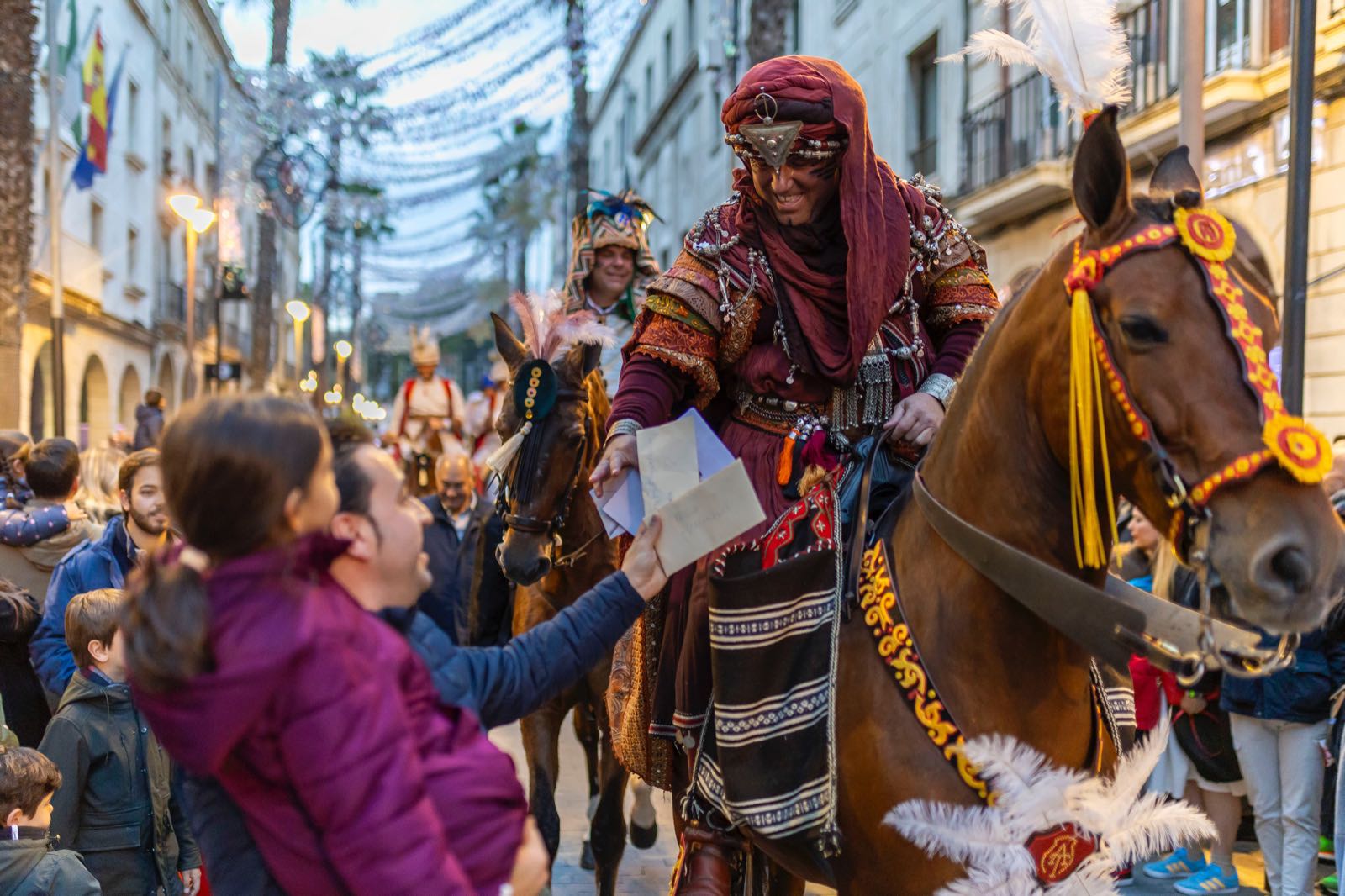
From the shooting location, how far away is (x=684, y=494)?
8.59 ft

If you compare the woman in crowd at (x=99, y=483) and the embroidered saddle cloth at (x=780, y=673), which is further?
the woman in crowd at (x=99, y=483)

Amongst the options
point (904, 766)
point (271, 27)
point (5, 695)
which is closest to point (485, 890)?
point (904, 766)

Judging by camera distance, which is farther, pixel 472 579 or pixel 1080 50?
pixel 472 579

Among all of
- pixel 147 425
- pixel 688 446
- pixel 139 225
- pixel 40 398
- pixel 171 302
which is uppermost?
pixel 139 225

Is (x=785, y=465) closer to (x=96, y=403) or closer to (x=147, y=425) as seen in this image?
(x=147, y=425)

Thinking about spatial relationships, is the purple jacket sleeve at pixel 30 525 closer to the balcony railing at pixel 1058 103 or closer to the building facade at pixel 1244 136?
the building facade at pixel 1244 136

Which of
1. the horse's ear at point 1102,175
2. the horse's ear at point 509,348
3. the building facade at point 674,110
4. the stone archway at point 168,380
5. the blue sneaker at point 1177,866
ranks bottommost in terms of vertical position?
the blue sneaker at point 1177,866

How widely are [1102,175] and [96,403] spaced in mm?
30306

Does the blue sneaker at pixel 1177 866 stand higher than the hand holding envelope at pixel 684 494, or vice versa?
the hand holding envelope at pixel 684 494

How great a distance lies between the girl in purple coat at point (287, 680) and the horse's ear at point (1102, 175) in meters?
1.42

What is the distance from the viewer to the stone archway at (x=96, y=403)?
93.8 feet

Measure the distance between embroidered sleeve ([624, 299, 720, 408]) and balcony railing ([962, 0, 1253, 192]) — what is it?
6914mm

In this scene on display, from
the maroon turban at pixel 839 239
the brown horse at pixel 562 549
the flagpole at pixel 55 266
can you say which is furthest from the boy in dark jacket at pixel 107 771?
the flagpole at pixel 55 266

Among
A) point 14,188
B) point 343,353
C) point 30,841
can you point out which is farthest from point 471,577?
point 343,353
